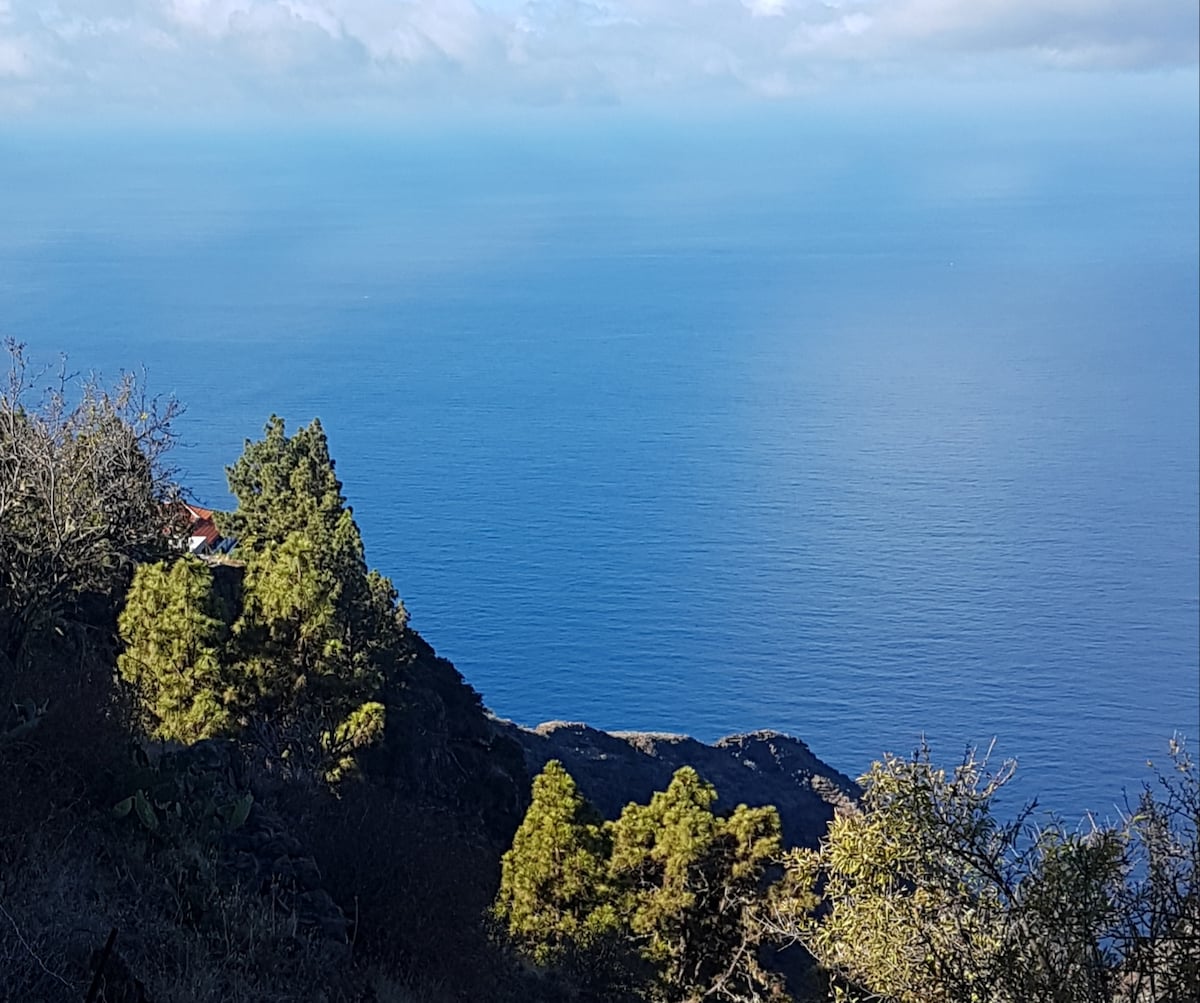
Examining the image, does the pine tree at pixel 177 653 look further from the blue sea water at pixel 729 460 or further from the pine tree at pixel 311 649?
the blue sea water at pixel 729 460

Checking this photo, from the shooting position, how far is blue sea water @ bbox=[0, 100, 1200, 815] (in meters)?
50.9

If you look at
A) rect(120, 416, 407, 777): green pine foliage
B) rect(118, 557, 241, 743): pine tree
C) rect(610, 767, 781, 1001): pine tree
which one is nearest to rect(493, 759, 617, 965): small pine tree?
rect(610, 767, 781, 1001): pine tree

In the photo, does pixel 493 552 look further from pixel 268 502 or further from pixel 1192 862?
pixel 1192 862

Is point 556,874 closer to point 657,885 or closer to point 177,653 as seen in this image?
point 657,885

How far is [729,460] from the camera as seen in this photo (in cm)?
7781

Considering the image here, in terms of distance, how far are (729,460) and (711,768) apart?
43.0 metres

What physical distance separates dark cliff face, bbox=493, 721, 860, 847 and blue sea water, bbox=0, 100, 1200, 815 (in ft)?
21.4

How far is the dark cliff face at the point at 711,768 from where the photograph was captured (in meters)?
31.0

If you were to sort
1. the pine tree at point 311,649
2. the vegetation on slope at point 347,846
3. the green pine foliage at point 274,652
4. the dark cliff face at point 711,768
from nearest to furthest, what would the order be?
1. the vegetation on slope at point 347,846
2. the green pine foliage at point 274,652
3. the pine tree at point 311,649
4. the dark cliff face at point 711,768

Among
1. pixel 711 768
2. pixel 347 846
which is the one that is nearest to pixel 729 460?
pixel 711 768

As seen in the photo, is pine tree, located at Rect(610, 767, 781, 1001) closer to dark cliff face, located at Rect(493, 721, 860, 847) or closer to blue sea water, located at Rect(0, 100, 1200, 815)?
dark cliff face, located at Rect(493, 721, 860, 847)

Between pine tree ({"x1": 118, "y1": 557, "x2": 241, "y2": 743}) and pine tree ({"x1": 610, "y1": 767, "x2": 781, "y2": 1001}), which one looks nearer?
pine tree ({"x1": 610, "y1": 767, "x2": 781, "y2": 1001})

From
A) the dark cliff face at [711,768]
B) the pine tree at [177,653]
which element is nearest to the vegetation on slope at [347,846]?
the pine tree at [177,653]

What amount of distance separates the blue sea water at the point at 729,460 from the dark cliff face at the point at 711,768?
6.52m
